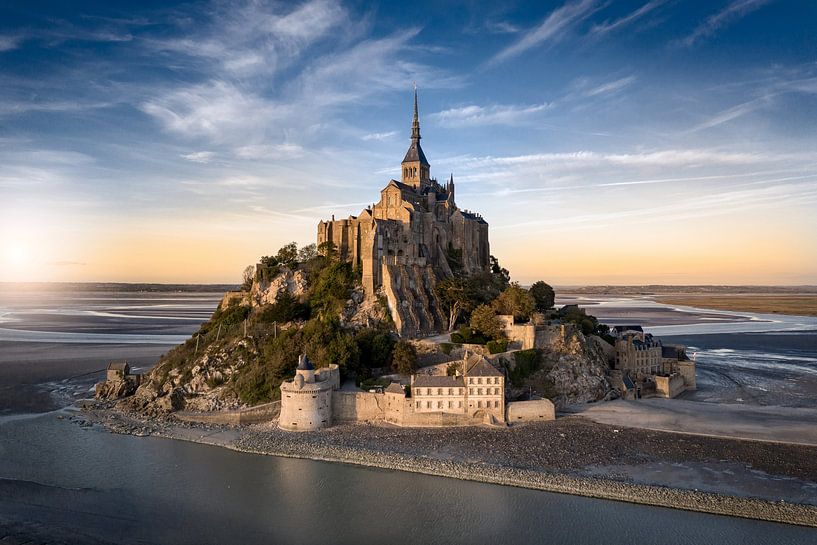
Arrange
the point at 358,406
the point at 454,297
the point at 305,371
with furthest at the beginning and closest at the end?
the point at 454,297 → the point at 358,406 → the point at 305,371

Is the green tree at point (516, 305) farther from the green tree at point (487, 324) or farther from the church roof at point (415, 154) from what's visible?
the church roof at point (415, 154)

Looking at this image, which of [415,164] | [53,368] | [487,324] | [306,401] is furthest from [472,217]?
[53,368]

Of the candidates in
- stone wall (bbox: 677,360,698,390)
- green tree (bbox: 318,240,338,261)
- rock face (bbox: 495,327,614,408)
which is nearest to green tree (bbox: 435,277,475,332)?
rock face (bbox: 495,327,614,408)

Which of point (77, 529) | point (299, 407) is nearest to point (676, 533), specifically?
point (299, 407)

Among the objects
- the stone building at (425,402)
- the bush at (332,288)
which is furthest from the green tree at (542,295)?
the stone building at (425,402)

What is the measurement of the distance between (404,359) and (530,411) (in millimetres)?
7915

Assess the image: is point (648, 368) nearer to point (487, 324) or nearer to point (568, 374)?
point (568, 374)

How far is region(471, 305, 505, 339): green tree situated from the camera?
1463 inches

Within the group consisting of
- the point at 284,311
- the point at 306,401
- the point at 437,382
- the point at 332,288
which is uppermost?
the point at 332,288

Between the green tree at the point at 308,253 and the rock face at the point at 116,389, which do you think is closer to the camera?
the rock face at the point at 116,389

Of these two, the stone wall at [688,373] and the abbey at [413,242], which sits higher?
the abbey at [413,242]

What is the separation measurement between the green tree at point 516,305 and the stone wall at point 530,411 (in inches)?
345

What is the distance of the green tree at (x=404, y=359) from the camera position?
3397cm

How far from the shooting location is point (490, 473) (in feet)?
78.9
